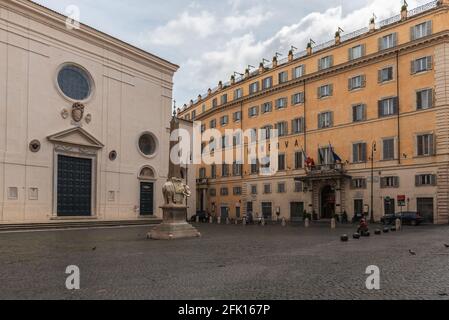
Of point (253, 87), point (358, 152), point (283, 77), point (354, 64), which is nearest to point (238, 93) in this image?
point (253, 87)

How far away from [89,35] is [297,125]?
24470 mm

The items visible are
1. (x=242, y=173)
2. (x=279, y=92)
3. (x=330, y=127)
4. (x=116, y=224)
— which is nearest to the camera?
(x=116, y=224)

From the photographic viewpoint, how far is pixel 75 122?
37.6 m

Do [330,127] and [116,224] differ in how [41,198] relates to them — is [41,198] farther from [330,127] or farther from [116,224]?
[330,127]

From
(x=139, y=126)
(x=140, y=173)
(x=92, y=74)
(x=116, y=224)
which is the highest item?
(x=92, y=74)

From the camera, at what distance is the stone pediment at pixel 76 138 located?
117 ft

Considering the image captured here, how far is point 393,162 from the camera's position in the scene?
42281mm

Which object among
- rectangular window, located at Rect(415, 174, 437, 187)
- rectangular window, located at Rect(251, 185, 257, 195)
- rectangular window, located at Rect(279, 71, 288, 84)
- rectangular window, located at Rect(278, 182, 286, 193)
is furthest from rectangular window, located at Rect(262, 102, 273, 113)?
rectangular window, located at Rect(415, 174, 437, 187)

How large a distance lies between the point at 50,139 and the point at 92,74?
25.1ft

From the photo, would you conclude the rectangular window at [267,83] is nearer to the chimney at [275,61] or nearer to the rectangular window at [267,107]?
the chimney at [275,61]

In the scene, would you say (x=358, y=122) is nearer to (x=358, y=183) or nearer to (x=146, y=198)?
(x=358, y=183)

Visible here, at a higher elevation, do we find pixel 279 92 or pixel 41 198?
pixel 279 92

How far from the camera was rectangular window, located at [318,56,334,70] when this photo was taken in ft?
160
